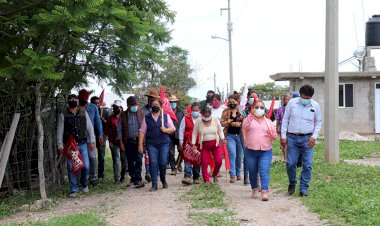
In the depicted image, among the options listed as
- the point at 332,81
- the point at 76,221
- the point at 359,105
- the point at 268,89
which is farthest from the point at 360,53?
the point at 268,89

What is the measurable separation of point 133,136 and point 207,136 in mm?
1697

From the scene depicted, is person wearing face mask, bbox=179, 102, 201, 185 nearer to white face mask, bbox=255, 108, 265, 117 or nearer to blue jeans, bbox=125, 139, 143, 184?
blue jeans, bbox=125, 139, 143, 184

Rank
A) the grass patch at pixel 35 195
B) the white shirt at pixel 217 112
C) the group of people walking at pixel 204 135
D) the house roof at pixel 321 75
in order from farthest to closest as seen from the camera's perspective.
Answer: the house roof at pixel 321 75, the white shirt at pixel 217 112, the grass patch at pixel 35 195, the group of people walking at pixel 204 135

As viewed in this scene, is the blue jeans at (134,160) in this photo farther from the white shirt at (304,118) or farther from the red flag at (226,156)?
the white shirt at (304,118)

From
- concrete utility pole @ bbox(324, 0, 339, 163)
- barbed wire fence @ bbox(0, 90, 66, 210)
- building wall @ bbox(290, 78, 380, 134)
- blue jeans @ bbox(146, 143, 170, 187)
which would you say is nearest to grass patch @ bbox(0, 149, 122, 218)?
barbed wire fence @ bbox(0, 90, 66, 210)

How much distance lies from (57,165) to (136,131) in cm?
195

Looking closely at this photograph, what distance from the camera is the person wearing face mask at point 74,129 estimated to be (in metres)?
10.6

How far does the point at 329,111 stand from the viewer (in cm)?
1327

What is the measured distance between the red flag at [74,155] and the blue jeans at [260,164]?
3291 mm

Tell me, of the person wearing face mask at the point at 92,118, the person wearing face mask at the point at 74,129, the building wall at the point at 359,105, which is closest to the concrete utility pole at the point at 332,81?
the person wearing face mask at the point at 92,118

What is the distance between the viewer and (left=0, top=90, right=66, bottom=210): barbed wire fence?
1058 centimetres

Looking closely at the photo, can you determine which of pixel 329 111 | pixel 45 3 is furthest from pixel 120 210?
pixel 329 111

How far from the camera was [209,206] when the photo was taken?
8.67 m

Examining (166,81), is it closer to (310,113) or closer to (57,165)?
(57,165)
